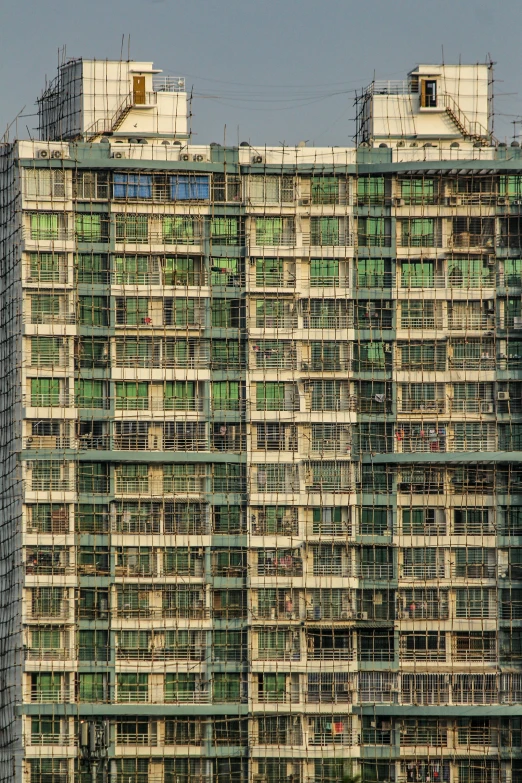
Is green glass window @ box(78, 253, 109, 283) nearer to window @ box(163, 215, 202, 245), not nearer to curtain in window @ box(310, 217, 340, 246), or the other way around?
window @ box(163, 215, 202, 245)

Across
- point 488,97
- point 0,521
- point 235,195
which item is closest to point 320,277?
point 235,195

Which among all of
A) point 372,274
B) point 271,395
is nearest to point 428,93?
point 372,274

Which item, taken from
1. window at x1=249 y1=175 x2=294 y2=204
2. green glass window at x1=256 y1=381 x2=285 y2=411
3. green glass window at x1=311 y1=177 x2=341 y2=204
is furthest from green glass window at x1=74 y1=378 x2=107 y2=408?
green glass window at x1=311 y1=177 x2=341 y2=204

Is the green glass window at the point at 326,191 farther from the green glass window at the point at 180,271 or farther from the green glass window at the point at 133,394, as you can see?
the green glass window at the point at 133,394

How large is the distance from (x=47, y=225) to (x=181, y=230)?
724 cm

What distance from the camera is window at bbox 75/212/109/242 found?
117000mm

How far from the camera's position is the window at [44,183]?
11675cm

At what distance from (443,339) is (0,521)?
85.1 feet

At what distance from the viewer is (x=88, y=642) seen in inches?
4493

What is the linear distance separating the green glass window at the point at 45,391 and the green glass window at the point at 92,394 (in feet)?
4.18

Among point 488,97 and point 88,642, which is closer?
point 88,642

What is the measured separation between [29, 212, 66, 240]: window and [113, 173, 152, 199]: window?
10.9 feet

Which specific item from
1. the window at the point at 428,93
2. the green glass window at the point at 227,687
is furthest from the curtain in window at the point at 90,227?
the green glass window at the point at 227,687

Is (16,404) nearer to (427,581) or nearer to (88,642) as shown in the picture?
(88,642)
